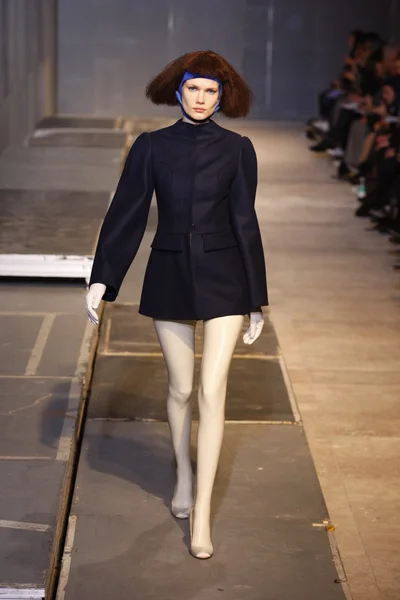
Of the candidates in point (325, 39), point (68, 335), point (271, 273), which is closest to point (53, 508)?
point (68, 335)

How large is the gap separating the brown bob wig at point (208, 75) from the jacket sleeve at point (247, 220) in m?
0.11

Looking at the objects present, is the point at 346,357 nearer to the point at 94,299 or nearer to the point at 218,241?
the point at 218,241

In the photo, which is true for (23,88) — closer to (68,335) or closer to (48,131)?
(48,131)

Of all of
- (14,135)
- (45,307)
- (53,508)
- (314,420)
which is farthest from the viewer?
(14,135)

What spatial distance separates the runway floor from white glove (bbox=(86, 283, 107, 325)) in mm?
579

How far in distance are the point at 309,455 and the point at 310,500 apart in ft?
1.26

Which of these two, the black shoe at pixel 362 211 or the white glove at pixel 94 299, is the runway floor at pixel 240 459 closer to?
the white glove at pixel 94 299

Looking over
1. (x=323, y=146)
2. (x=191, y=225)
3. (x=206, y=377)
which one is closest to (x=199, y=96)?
(x=191, y=225)

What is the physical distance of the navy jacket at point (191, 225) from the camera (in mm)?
2992

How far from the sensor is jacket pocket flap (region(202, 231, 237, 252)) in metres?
3.01

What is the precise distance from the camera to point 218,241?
9.95 ft

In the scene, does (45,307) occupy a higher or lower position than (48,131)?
higher

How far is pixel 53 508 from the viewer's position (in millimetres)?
3150

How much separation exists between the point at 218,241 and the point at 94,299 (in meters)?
0.37
